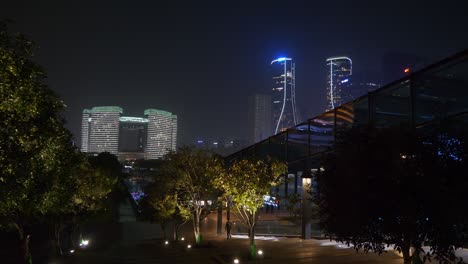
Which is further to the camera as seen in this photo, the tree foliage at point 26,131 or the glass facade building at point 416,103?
the glass facade building at point 416,103

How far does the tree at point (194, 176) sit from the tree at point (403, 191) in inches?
741

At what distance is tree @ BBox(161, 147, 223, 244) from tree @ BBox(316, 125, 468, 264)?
18.8 m

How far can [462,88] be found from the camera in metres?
15.4

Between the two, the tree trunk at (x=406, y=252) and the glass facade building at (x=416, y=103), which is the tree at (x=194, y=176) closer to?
the glass facade building at (x=416, y=103)

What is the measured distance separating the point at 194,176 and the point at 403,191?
21.1 m

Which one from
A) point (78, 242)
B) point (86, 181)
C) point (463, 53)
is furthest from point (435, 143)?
point (78, 242)

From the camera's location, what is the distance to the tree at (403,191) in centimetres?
764

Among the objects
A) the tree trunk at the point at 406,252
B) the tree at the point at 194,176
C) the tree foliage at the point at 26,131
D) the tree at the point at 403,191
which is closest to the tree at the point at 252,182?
the tree at the point at 194,176

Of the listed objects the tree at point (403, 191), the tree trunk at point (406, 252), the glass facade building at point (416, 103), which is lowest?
the tree trunk at point (406, 252)

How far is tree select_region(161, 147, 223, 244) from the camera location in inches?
1095

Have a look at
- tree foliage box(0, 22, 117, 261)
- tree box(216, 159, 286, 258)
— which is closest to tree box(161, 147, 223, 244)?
tree box(216, 159, 286, 258)

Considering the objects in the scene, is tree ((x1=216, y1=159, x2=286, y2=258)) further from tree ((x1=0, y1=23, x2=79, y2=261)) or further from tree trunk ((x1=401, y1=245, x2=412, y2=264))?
tree trunk ((x1=401, y1=245, x2=412, y2=264))

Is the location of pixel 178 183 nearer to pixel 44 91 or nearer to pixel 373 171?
pixel 44 91

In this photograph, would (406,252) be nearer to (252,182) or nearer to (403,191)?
(403,191)
